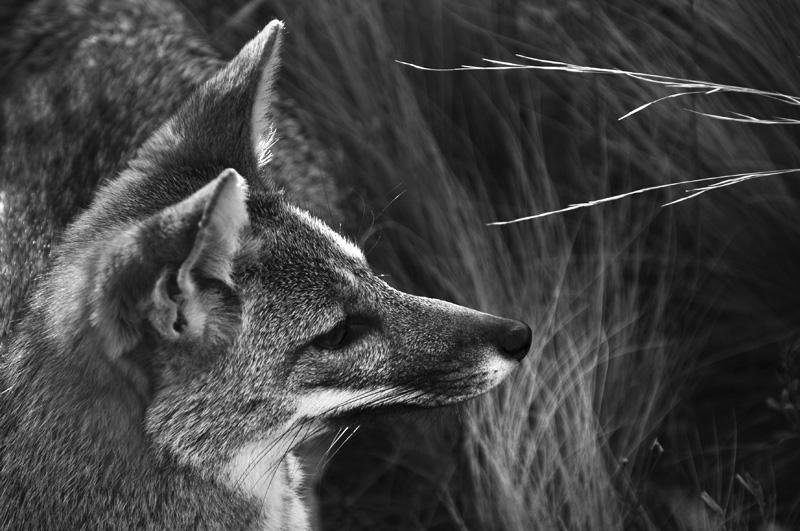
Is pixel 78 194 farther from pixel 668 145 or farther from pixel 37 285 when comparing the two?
pixel 668 145

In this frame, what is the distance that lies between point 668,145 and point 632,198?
339mm

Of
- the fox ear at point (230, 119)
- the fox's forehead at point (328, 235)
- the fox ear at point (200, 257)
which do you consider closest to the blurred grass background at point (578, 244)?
the fox's forehead at point (328, 235)

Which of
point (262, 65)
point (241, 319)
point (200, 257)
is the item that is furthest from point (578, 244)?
point (200, 257)

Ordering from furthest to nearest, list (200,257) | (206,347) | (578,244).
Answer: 1. (578,244)
2. (206,347)
3. (200,257)

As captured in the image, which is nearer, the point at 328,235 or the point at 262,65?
the point at 328,235

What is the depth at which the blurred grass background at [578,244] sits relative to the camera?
3.83m

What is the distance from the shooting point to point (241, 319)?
2.76m

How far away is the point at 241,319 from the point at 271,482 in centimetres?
60

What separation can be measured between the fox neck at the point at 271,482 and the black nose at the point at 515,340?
2.33 feet

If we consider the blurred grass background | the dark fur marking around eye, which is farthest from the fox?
the blurred grass background

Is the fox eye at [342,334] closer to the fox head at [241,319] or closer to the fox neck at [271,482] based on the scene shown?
the fox head at [241,319]

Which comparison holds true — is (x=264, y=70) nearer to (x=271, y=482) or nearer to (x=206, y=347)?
(x=206, y=347)

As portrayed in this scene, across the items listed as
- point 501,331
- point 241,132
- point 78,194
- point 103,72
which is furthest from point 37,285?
point 103,72

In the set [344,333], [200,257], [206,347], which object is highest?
[200,257]
